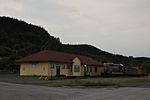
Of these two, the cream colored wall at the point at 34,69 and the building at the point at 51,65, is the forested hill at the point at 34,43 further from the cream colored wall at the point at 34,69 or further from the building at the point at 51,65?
the cream colored wall at the point at 34,69

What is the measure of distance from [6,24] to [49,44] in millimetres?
30475

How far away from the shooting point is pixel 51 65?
56594mm

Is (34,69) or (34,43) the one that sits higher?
(34,43)

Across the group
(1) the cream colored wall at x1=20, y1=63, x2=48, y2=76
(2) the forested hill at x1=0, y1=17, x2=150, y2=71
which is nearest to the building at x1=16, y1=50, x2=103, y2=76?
(1) the cream colored wall at x1=20, y1=63, x2=48, y2=76

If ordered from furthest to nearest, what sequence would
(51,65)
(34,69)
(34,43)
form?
1. (34,43)
2. (34,69)
3. (51,65)

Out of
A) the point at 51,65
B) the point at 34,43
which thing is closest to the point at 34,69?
the point at 51,65

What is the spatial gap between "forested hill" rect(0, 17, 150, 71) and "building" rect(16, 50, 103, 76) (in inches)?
985

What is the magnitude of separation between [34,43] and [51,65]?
200ft

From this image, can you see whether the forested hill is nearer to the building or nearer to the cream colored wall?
the building

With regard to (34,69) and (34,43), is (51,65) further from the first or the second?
(34,43)

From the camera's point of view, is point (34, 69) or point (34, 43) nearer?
point (34, 69)

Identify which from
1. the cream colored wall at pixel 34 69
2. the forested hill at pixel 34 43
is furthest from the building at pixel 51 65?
the forested hill at pixel 34 43

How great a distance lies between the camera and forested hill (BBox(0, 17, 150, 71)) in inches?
3915

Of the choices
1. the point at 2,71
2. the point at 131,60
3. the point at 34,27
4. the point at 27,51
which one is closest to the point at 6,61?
the point at 2,71
